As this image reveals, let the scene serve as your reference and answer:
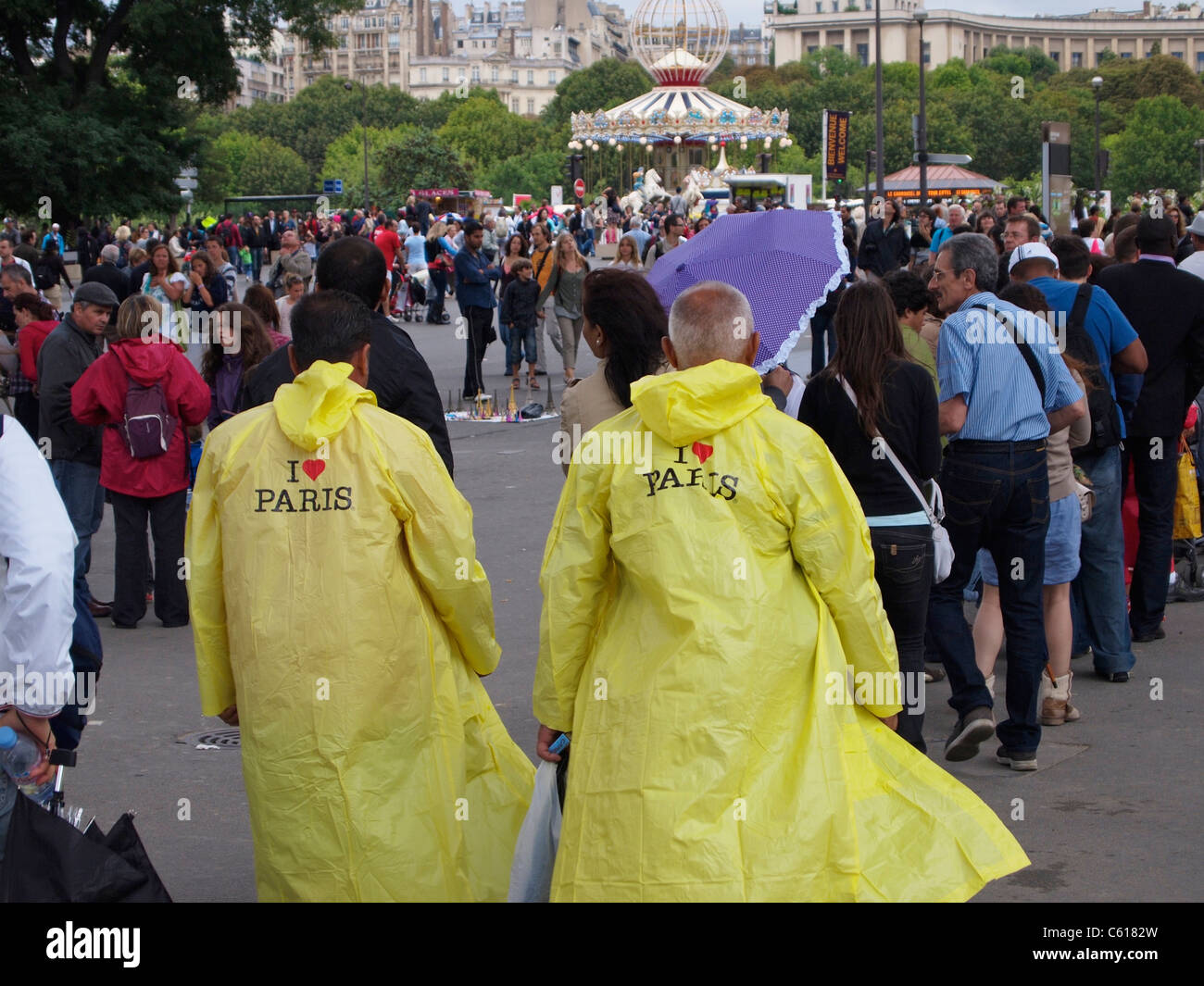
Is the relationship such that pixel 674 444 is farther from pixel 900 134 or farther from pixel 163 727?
pixel 900 134

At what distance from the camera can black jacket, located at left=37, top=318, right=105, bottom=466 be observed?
8.12 meters

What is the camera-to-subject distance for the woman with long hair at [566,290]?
1595 cm

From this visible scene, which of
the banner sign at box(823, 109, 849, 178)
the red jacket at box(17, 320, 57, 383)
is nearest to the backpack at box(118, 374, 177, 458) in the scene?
the red jacket at box(17, 320, 57, 383)

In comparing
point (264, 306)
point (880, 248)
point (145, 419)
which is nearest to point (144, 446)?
point (145, 419)

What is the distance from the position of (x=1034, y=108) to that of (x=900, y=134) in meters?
11.2

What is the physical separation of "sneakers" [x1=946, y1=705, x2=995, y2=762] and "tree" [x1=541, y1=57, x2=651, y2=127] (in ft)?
403

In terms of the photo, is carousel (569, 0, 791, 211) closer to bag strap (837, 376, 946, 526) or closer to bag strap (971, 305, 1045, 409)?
bag strap (971, 305, 1045, 409)

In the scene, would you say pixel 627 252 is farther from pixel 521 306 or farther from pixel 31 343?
pixel 31 343

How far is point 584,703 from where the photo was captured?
351cm

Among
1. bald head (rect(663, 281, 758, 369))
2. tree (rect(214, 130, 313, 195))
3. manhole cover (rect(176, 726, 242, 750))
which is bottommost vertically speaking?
manhole cover (rect(176, 726, 242, 750))

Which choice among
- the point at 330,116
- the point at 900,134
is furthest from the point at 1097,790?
the point at 330,116

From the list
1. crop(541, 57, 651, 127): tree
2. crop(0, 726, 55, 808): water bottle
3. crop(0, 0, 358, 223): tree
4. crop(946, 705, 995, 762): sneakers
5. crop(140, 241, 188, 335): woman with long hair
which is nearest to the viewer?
crop(0, 726, 55, 808): water bottle

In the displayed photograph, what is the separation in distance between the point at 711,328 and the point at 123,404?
517cm

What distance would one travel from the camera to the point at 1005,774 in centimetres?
573
